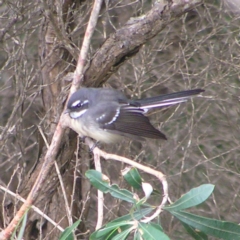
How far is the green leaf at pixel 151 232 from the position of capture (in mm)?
2537

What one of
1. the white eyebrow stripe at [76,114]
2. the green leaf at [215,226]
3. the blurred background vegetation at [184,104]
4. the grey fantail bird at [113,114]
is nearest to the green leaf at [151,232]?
the green leaf at [215,226]

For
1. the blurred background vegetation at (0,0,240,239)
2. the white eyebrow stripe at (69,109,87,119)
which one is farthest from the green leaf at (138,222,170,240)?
the blurred background vegetation at (0,0,240,239)

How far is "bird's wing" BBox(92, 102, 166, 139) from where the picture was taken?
4684 millimetres

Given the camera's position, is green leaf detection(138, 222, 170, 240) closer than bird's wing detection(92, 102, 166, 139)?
Yes

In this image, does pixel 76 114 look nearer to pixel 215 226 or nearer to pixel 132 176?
pixel 132 176

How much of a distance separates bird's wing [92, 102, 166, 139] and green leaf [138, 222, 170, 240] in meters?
2.04

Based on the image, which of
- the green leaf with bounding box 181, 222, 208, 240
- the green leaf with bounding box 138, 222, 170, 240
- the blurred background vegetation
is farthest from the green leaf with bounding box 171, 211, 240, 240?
the blurred background vegetation

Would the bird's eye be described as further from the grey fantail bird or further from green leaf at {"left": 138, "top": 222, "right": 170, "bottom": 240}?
green leaf at {"left": 138, "top": 222, "right": 170, "bottom": 240}

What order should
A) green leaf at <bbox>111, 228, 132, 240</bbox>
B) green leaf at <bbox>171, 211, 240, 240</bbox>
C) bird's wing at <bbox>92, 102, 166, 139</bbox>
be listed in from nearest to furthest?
green leaf at <bbox>111, 228, 132, 240</bbox> → green leaf at <bbox>171, 211, 240, 240</bbox> → bird's wing at <bbox>92, 102, 166, 139</bbox>

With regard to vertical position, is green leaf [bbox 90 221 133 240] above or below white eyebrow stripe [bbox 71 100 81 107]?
above

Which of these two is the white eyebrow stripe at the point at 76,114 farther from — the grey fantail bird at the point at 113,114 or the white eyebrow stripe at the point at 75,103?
the white eyebrow stripe at the point at 75,103

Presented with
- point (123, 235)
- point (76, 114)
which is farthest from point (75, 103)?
point (123, 235)

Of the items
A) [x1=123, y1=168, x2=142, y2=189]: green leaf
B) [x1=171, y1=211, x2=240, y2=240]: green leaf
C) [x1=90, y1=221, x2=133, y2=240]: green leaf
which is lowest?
[x1=171, y1=211, x2=240, y2=240]: green leaf


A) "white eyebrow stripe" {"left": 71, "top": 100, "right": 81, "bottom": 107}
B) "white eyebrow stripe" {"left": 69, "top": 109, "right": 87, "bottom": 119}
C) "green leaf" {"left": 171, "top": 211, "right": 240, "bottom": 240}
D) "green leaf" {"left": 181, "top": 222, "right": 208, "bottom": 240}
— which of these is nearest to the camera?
"green leaf" {"left": 171, "top": 211, "right": 240, "bottom": 240}
